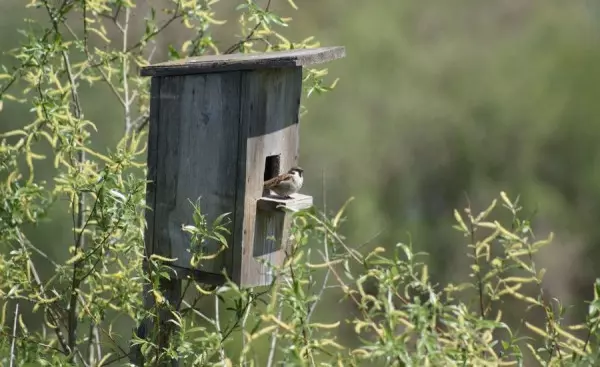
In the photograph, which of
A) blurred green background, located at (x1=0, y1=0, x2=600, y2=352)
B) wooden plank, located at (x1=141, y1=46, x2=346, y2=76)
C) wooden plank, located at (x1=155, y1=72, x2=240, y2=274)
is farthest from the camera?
blurred green background, located at (x1=0, y1=0, x2=600, y2=352)

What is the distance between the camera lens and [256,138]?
2.08m

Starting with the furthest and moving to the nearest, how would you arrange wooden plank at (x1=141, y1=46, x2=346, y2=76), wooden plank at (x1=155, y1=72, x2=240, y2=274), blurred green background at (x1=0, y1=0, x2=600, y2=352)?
blurred green background at (x1=0, y1=0, x2=600, y2=352) < wooden plank at (x1=155, y1=72, x2=240, y2=274) < wooden plank at (x1=141, y1=46, x2=346, y2=76)

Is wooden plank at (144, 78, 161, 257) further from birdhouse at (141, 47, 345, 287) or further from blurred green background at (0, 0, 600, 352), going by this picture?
blurred green background at (0, 0, 600, 352)

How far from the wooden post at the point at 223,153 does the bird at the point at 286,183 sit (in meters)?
0.02

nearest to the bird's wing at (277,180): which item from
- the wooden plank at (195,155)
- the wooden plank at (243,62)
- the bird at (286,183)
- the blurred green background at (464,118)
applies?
the bird at (286,183)

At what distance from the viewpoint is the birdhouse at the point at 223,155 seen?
81.2 inches

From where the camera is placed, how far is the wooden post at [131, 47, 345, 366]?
2062 mm

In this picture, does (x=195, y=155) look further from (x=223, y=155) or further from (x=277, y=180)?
(x=277, y=180)

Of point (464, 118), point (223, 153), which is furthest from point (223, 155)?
point (464, 118)

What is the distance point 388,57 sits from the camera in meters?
5.33

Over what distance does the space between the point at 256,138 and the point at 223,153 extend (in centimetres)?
8

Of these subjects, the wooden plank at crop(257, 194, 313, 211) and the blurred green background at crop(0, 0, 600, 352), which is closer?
the wooden plank at crop(257, 194, 313, 211)

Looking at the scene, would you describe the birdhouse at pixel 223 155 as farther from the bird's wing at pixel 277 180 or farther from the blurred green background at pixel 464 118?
the blurred green background at pixel 464 118

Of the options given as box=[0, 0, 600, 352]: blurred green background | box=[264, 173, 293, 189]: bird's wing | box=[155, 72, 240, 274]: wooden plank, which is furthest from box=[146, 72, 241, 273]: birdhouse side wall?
box=[0, 0, 600, 352]: blurred green background
